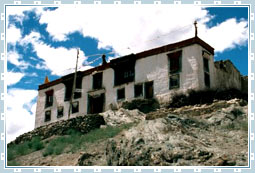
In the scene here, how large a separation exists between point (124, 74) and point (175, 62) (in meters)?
5.29

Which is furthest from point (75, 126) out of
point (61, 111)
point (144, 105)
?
point (61, 111)

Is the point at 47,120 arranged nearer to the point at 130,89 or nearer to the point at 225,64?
the point at 130,89

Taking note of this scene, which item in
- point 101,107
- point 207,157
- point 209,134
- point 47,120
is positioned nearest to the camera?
point 207,157

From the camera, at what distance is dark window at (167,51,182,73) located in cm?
2911

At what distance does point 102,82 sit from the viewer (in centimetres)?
3397

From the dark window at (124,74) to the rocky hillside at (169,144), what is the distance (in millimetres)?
8974

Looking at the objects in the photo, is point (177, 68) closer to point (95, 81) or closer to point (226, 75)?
point (226, 75)

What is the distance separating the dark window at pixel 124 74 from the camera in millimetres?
32003

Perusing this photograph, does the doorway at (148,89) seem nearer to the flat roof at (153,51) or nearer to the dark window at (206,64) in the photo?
the flat roof at (153,51)

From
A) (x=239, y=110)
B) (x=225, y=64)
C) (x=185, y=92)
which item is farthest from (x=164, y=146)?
(x=225, y=64)

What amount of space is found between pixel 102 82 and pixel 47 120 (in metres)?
7.69

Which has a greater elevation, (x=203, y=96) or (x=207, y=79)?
(x=207, y=79)

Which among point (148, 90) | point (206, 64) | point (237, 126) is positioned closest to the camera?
point (237, 126)

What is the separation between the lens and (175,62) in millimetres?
29406
